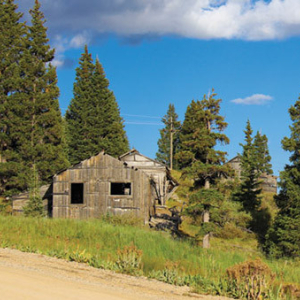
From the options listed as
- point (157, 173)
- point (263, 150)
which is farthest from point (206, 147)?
point (263, 150)

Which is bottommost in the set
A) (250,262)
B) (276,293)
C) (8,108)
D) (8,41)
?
(276,293)

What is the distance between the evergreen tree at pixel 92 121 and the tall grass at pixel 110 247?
37.3 m

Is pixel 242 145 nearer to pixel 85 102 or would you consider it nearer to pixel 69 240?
pixel 85 102

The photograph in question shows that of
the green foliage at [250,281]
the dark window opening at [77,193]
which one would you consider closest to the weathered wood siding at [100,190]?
the dark window opening at [77,193]

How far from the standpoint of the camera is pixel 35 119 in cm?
4147

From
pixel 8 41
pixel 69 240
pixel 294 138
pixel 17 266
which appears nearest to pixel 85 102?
pixel 8 41

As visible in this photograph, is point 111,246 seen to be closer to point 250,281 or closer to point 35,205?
point 250,281

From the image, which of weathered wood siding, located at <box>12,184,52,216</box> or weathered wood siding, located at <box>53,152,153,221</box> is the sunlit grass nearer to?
weathered wood siding, located at <box>53,152,153,221</box>

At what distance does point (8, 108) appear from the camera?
4122 centimetres

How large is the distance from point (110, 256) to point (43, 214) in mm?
20467

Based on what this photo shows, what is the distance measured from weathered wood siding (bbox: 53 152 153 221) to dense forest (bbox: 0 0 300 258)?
188cm

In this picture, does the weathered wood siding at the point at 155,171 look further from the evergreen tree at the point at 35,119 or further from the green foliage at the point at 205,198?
the green foliage at the point at 205,198

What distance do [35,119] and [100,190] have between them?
13.3 m

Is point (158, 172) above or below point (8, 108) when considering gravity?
below
